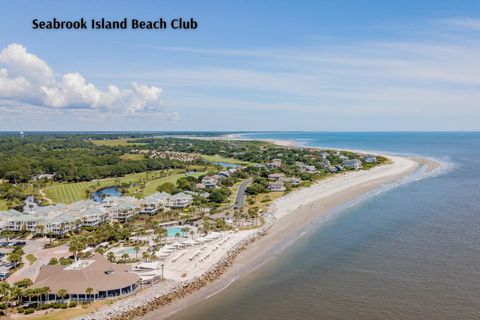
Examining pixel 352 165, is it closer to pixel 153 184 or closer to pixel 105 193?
pixel 153 184

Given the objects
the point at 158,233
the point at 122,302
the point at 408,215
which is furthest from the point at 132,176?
the point at 122,302

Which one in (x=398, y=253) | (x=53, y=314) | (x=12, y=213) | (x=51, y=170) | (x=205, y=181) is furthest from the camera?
(x=51, y=170)

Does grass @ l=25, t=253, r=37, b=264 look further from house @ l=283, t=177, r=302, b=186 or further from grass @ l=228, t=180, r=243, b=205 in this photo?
house @ l=283, t=177, r=302, b=186

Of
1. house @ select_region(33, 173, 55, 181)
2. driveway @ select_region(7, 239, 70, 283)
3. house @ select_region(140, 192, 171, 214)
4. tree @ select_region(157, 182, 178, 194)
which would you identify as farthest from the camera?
house @ select_region(33, 173, 55, 181)

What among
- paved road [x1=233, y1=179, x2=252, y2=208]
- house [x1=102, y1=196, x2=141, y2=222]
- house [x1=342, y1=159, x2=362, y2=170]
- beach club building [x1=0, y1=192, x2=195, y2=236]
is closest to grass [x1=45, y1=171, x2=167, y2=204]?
Result: beach club building [x1=0, y1=192, x2=195, y2=236]

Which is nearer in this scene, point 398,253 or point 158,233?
point 398,253

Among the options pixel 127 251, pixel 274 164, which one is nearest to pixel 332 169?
pixel 274 164

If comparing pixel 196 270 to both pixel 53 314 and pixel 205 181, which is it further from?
pixel 205 181
